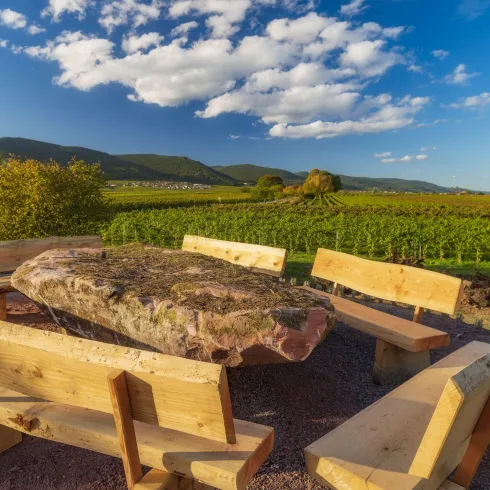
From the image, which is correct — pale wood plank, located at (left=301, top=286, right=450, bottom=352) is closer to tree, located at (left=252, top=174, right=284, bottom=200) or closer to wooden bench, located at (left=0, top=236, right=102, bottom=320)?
wooden bench, located at (left=0, top=236, right=102, bottom=320)

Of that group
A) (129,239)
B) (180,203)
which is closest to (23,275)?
(129,239)

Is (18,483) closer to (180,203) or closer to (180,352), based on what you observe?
(180,352)

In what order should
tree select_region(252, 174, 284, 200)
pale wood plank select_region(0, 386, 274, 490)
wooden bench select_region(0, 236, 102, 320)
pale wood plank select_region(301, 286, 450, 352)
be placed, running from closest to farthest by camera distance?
pale wood plank select_region(0, 386, 274, 490) → pale wood plank select_region(301, 286, 450, 352) → wooden bench select_region(0, 236, 102, 320) → tree select_region(252, 174, 284, 200)

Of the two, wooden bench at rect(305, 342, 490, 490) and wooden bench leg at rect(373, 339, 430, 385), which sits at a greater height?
wooden bench at rect(305, 342, 490, 490)

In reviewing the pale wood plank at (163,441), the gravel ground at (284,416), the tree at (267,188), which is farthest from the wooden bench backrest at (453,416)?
the tree at (267,188)

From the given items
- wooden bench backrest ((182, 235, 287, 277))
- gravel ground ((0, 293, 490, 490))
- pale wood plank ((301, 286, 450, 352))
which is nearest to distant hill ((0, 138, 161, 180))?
wooden bench backrest ((182, 235, 287, 277))

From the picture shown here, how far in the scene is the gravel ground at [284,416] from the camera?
2404 millimetres

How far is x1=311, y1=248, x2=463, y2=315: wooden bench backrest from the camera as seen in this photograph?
11.8 feet

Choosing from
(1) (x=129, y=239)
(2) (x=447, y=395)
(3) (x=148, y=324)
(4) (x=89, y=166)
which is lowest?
(1) (x=129, y=239)

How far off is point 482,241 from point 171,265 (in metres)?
16.4

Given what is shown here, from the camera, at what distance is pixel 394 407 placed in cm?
229

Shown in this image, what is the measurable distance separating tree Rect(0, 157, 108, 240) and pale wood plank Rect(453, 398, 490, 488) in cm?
843

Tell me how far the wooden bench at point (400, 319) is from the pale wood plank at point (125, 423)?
7.28 ft

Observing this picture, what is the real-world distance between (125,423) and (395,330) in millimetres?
2365
